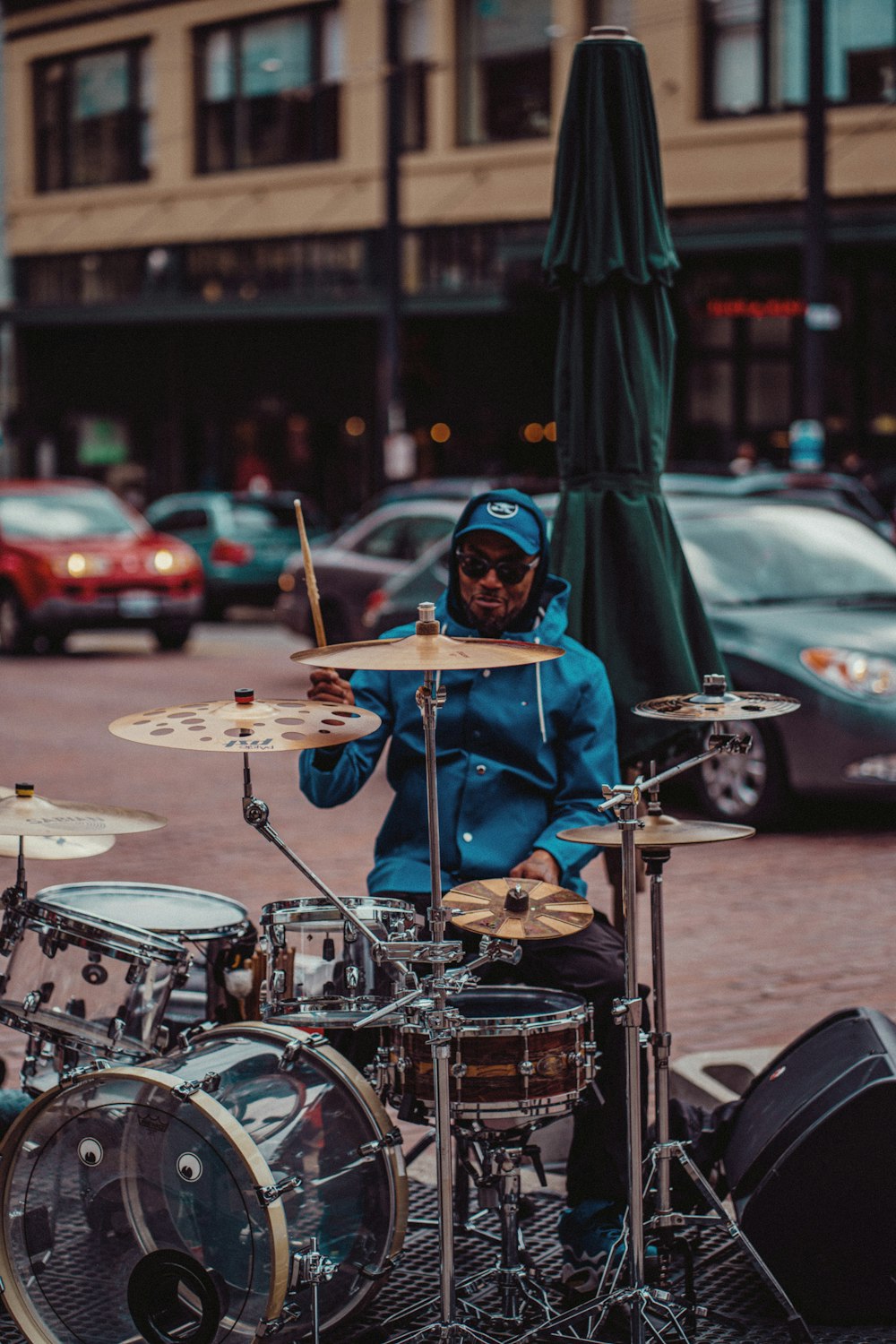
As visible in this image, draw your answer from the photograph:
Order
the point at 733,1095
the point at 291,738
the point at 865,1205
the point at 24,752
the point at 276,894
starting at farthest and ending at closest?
the point at 24,752 < the point at 276,894 < the point at 733,1095 < the point at 865,1205 < the point at 291,738

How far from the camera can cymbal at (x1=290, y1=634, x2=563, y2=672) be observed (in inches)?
141

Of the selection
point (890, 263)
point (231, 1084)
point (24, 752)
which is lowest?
point (24, 752)

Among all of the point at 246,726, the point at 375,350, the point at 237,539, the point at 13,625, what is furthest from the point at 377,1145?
the point at 375,350

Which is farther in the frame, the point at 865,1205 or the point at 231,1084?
the point at 865,1205

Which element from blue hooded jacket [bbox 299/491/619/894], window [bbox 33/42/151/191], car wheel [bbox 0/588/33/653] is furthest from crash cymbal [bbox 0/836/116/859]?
window [bbox 33/42/151/191]

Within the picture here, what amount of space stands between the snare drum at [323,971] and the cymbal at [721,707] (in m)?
0.66

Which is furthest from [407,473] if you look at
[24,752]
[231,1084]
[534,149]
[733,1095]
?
[231,1084]

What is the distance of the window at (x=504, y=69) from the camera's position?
27078 millimetres

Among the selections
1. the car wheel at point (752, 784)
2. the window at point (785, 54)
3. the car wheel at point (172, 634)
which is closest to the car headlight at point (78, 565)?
the car wheel at point (172, 634)

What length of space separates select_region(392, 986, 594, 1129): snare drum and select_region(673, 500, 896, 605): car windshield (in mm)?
6127

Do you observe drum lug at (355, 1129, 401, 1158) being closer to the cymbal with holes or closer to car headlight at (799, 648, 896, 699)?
the cymbal with holes

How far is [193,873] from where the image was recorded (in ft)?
28.0

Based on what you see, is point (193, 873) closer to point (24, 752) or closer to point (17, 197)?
point (24, 752)

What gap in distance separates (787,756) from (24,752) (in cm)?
490
